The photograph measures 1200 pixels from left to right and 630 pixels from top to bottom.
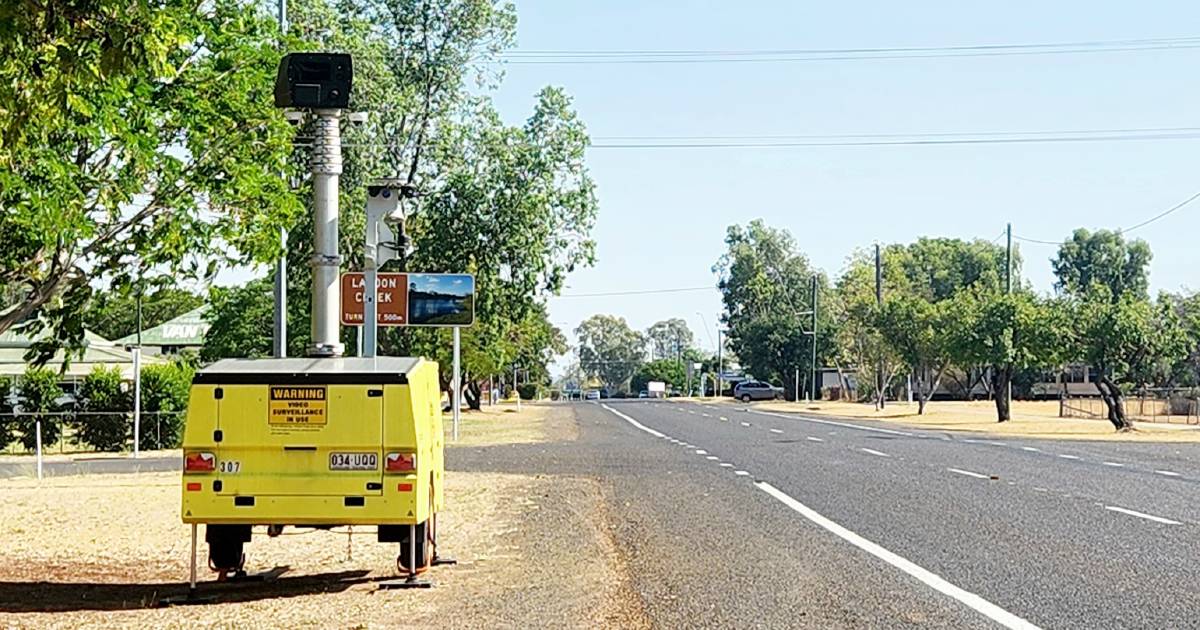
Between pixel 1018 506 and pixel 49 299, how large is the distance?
1176cm

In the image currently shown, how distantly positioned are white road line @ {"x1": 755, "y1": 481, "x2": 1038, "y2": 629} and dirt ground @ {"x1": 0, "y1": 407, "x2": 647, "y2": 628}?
239 centimetres

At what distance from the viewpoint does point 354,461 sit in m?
11.8

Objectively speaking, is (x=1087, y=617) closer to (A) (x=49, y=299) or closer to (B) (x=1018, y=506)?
(B) (x=1018, y=506)

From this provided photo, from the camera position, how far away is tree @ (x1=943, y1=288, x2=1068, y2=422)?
6081 centimetres

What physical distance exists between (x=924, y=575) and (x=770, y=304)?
124 meters

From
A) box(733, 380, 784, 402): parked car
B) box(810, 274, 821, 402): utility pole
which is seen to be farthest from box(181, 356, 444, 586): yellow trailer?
box(733, 380, 784, 402): parked car

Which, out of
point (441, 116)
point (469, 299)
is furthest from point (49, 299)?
point (441, 116)

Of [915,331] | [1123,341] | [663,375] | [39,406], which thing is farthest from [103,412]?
[663,375]

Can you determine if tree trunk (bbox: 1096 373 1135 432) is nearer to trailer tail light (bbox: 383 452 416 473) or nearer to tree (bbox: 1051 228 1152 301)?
trailer tail light (bbox: 383 452 416 473)

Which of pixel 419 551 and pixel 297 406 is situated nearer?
pixel 297 406

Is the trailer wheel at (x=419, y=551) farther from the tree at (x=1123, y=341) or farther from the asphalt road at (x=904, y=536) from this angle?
the tree at (x=1123, y=341)

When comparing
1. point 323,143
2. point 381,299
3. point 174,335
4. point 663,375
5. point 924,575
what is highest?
point 174,335

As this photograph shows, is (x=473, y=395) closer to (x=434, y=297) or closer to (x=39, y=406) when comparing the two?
(x=39, y=406)

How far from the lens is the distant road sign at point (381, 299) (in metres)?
23.6
